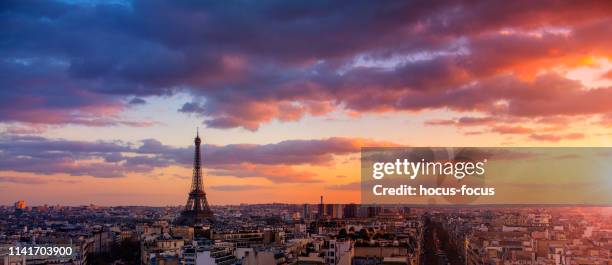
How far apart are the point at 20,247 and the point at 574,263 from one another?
31.0 ft

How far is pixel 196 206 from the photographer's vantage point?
27391 millimetres

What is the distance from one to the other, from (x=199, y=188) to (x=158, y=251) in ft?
37.0

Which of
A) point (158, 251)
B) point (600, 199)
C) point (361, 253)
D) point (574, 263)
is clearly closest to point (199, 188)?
point (158, 251)

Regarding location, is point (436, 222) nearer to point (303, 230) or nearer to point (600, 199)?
point (303, 230)

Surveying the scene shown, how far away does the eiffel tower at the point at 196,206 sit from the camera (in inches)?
1063

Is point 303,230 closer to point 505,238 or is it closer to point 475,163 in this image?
point 505,238

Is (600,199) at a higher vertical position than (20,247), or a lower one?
higher

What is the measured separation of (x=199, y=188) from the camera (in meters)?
27.3

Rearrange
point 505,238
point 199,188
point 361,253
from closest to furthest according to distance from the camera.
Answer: point 361,253
point 505,238
point 199,188

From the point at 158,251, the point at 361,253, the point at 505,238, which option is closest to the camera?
the point at 361,253

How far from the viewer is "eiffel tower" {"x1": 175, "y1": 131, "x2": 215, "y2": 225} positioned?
27000 millimetres

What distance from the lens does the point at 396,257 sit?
13.1 metres

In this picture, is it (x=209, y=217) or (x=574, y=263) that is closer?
(x=574, y=263)

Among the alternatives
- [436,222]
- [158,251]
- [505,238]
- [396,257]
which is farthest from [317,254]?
[436,222]
